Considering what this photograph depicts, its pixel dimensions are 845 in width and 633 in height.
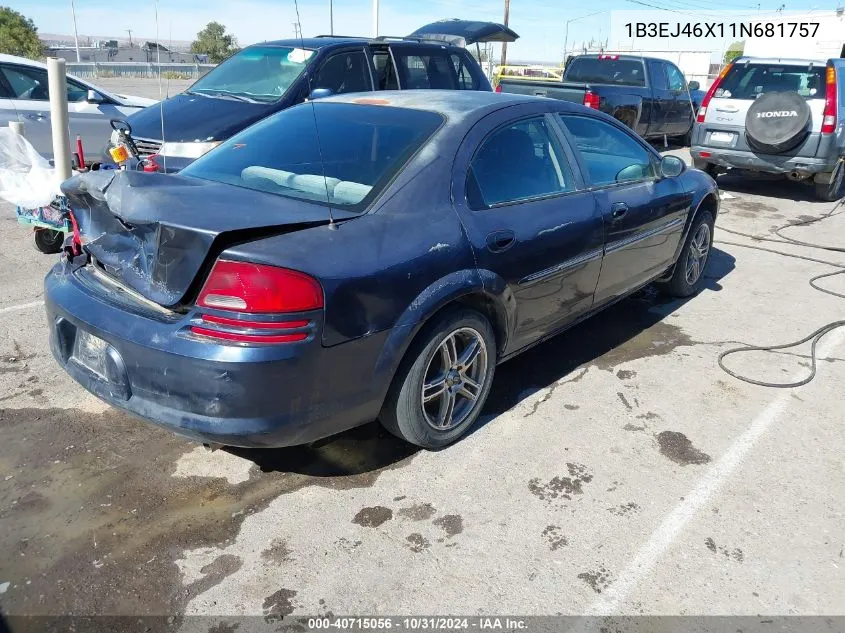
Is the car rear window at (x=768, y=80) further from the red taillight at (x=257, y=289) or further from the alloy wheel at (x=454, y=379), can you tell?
the red taillight at (x=257, y=289)

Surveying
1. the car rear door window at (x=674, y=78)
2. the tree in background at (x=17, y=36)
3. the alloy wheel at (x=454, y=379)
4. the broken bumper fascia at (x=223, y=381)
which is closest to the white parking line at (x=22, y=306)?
the broken bumper fascia at (x=223, y=381)

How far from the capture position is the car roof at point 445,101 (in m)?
3.51

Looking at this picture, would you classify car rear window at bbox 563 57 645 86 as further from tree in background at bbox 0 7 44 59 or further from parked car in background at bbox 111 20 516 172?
tree in background at bbox 0 7 44 59

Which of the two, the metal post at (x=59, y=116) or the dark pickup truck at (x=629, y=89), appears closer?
the metal post at (x=59, y=116)

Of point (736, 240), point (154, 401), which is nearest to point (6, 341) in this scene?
point (154, 401)

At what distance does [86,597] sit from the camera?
2.39m

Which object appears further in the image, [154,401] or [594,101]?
[594,101]

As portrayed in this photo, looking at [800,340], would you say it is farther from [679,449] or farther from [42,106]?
[42,106]

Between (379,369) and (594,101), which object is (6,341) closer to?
(379,369)

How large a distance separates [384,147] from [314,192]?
43 centimetres

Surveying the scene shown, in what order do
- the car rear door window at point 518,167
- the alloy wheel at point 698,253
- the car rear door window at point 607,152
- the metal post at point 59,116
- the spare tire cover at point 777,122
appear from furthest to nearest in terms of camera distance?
Answer: 1. the spare tire cover at point 777,122
2. the metal post at point 59,116
3. the alloy wheel at point 698,253
4. the car rear door window at point 607,152
5. the car rear door window at point 518,167

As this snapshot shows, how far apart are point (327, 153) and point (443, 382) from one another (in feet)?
4.00

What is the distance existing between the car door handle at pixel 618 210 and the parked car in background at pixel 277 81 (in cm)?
344

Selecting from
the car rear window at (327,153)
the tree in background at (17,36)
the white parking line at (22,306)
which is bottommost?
the white parking line at (22,306)
